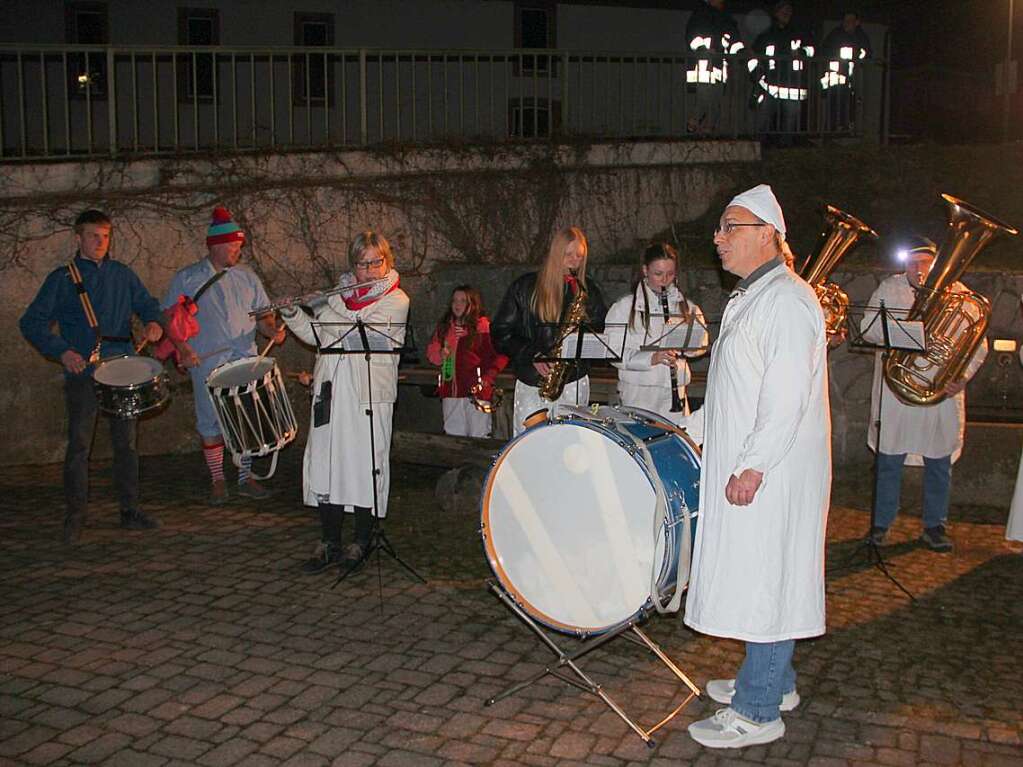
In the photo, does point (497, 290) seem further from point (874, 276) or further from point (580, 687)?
point (580, 687)

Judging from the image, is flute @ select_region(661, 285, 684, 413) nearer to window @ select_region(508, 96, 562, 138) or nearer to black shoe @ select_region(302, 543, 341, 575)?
black shoe @ select_region(302, 543, 341, 575)

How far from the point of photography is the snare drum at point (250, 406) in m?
8.22

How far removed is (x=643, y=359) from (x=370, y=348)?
64.0 inches

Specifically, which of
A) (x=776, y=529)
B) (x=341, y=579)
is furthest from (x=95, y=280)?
(x=776, y=529)

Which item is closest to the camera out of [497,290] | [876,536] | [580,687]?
[580,687]

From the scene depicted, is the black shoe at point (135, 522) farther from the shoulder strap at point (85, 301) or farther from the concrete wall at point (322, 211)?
the concrete wall at point (322, 211)

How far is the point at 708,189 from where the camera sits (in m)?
15.0

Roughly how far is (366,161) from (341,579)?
657cm

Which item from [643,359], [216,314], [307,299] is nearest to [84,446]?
[216,314]

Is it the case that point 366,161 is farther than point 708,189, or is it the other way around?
point 708,189

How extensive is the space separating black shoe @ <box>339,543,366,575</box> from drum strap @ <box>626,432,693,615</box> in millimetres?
2707

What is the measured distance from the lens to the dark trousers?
8195mm

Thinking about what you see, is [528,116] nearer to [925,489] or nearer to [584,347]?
[925,489]

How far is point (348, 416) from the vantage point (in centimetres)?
743
